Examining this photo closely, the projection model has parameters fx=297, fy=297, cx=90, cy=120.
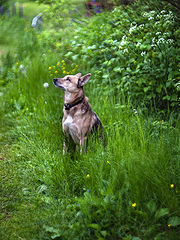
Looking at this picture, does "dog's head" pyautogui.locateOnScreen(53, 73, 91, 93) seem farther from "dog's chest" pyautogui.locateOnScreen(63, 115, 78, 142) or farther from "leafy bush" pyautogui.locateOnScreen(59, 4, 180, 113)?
"leafy bush" pyautogui.locateOnScreen(59, 4, 180, 113)

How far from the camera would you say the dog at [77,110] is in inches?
143

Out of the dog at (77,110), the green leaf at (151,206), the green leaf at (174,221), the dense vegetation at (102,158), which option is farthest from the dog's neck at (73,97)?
the green leaf at (174,221)

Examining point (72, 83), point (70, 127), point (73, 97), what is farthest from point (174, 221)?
point (72, 83)

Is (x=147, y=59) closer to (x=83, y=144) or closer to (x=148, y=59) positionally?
(x=148, y=59)

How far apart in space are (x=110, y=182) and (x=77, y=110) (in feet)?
3.61

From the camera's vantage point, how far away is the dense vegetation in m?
2.84

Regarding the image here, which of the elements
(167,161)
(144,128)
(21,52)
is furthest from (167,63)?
(21,52)

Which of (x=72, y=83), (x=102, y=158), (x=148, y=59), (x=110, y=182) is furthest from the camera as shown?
(x=148, y=59)

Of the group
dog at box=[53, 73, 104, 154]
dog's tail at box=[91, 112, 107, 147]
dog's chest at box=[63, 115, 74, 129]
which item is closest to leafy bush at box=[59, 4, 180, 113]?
dog's tail at box=[91, 112, 107, 147]

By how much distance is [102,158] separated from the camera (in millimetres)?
3338

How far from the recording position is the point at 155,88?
4.65 metres

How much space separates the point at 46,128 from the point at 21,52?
11.7 feet

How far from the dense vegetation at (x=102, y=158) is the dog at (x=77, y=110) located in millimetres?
217

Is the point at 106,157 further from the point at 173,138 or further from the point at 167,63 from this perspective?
the point at 167,63
